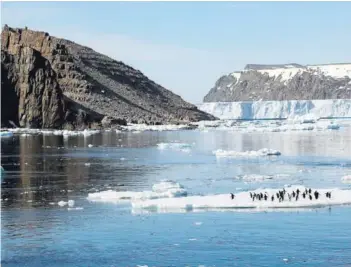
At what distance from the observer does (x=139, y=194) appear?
104 feet

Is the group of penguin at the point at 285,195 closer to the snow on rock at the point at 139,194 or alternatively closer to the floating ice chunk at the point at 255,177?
the snow on rock at the point at 139,194

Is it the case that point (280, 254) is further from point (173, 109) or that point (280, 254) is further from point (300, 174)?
point (173, 109)

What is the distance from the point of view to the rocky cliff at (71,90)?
115 m

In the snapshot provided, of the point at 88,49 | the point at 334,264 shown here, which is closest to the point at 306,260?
the point at 334,264

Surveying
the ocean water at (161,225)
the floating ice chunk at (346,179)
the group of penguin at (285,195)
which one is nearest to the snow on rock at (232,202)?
the group of penguin at (285,195)

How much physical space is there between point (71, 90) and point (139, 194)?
114m

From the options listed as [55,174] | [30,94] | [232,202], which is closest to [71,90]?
[30,94]

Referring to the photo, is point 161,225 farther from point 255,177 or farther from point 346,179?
point 346,179

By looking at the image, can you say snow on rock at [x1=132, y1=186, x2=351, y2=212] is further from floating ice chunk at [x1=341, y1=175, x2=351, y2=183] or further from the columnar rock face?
the columnar rock face

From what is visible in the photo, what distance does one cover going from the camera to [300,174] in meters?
41.1

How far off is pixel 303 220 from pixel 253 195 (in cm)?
457

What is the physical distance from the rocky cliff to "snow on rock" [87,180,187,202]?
8297 cm

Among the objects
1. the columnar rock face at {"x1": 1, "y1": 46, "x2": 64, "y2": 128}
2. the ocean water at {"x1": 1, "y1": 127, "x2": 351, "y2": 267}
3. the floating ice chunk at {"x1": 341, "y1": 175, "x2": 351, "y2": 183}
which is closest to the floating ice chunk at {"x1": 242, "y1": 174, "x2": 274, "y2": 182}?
the ocean water at {"x1": 1, "y1": 127, "x2": 351, "y2": 267}

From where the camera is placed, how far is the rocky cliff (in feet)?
376
